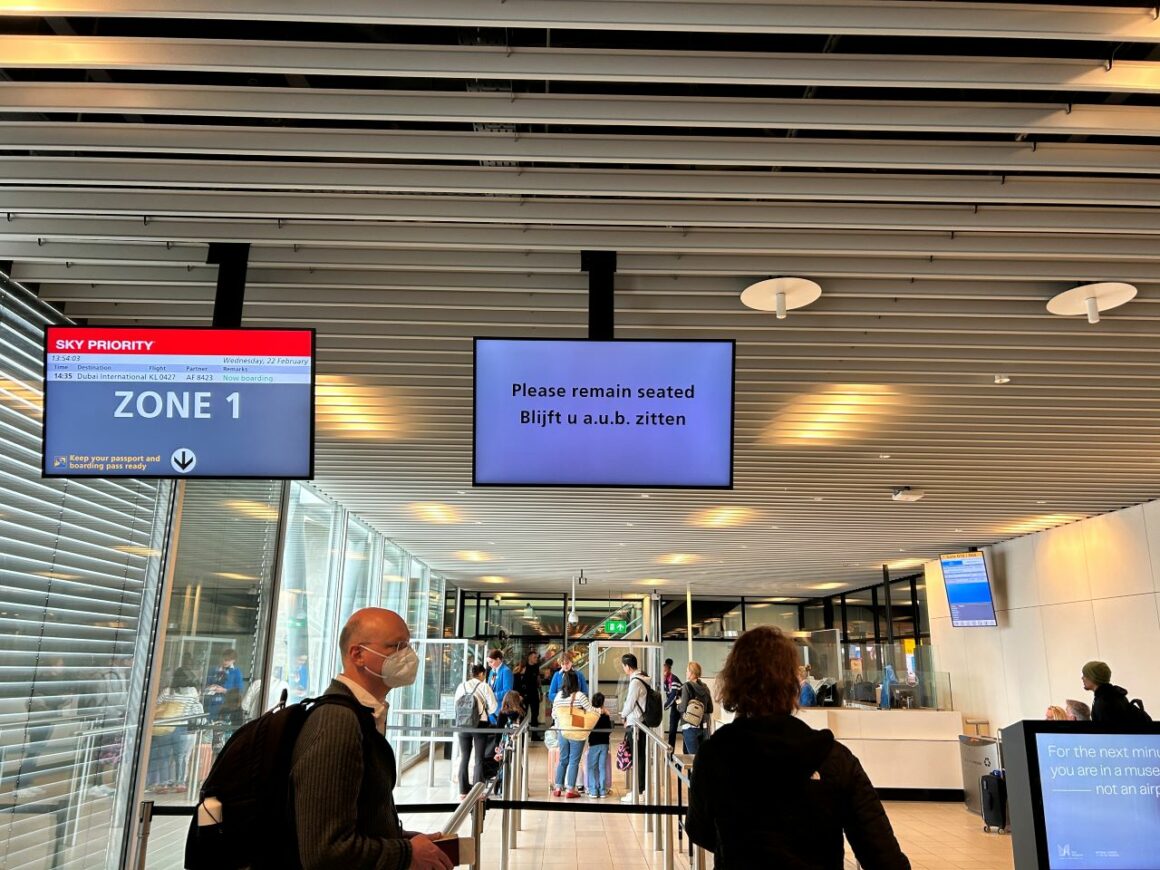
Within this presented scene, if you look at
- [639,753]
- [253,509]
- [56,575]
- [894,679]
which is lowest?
[639,753]

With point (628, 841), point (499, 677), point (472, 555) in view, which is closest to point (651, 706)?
point (628, 841)

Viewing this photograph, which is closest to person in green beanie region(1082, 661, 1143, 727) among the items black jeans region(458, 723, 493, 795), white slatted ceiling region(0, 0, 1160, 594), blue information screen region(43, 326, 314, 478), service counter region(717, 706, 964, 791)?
white slatted ceiling region(0, 0, 1160, 594)

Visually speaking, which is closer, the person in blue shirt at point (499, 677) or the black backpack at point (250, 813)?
the black backpack at point (250, 813)

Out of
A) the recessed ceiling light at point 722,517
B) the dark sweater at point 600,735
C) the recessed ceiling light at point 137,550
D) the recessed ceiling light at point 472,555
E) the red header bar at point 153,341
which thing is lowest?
the dark sweater at point 600,735

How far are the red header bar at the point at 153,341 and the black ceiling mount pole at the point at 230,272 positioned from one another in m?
0.34

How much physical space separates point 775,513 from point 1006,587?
485 centimetres

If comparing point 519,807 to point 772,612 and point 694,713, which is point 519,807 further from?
point 772,612

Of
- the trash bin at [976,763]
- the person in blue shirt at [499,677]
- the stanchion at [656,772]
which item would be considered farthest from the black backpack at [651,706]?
the trash bin at [976,763]

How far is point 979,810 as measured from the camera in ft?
34.2

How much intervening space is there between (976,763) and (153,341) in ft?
34.9

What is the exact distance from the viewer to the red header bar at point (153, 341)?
12.8 feet

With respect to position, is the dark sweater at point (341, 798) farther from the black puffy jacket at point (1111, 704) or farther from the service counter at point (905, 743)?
the service counter at point (905, 743)

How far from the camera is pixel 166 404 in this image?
3922 mm

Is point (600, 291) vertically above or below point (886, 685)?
above
